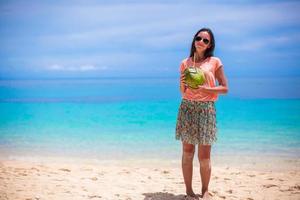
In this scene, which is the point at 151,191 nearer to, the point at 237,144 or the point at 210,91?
the point at 210,91

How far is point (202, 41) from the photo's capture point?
4.51 meters

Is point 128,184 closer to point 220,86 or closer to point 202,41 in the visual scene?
point 220,86

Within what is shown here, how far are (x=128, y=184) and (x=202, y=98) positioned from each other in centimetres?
204

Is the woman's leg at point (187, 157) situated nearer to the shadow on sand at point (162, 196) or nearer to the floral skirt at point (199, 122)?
the floral skirt at point (199, 122)

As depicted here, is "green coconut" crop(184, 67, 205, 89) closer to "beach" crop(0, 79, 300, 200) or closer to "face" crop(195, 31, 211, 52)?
"face" crop(195, 31, 211, 52)

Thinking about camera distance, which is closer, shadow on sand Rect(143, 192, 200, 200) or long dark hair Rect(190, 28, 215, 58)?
long dark hair Rect(190, 28, 215, 58)

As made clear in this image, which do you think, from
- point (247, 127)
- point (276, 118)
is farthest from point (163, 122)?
point (276, 118)

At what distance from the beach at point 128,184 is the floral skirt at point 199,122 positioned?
102 cm

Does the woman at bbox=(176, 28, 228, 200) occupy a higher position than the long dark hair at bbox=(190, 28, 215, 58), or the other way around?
the long dark hair at bbox=(190, 28, 215, 58)

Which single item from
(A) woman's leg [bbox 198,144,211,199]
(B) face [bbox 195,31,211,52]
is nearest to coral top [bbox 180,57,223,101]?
(B) face [bbox 195,31,211,52]

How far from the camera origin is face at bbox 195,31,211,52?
4.51 meters

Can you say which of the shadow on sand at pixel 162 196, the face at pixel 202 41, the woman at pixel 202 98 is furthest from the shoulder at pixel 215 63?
the shadow on sand at pixel 162 196

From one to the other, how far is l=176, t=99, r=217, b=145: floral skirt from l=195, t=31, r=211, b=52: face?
2.04 feet

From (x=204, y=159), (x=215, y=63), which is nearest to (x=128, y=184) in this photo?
(x=204, y=159)
